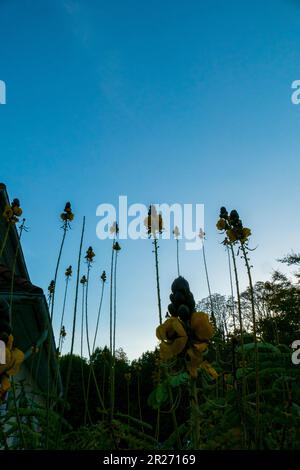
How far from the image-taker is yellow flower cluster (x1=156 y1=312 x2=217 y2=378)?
0.93 meters

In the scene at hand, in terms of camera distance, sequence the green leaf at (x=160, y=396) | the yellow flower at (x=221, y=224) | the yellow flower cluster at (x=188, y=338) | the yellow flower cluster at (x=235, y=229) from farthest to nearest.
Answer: the yellow flower at (x=221, y=224), the yellow flower cluster at (x=235, y=229), the green leaf at (x=160, y=396), the yellow flower cluster at (x=188, y=338)

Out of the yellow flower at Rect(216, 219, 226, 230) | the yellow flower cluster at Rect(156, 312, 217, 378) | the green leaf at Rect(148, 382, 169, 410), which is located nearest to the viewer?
the yellow flower cluster at Rect(156, 312, 217, 378)

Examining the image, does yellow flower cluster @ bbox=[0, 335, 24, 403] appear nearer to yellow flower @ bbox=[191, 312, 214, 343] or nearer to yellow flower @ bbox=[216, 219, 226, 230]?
yellow flower @ bbox=[191, 312, 214, 343]

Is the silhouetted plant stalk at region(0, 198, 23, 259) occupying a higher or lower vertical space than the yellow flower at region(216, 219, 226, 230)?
higher

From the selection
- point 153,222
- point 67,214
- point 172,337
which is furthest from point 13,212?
point 172,337

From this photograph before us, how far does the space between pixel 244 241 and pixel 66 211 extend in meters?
1.44

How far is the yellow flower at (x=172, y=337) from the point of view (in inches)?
36.7

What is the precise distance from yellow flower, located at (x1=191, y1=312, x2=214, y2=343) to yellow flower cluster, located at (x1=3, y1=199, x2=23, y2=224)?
200cm

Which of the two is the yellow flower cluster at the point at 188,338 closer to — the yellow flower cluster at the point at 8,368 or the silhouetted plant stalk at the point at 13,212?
the yellow flower cluster at the point at 8,368

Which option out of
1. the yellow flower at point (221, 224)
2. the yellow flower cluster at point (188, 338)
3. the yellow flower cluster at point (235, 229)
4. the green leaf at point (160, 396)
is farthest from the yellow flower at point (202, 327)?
the yellow flower at point (221, 224)

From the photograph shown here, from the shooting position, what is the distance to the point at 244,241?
157 cm

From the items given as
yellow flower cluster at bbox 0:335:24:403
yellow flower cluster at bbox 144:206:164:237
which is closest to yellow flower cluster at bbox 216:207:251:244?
yellow flower cluster at bbox 144:206:164:237
